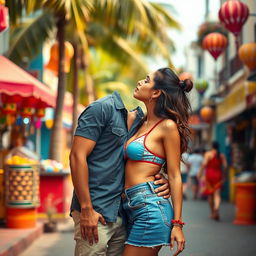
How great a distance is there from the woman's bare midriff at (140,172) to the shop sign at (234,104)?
47.0 feet

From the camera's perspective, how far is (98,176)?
413 centimetres

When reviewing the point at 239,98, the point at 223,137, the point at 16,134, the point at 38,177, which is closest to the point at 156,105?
the point at 38,177

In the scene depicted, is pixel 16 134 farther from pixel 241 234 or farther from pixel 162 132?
pixel 162 132

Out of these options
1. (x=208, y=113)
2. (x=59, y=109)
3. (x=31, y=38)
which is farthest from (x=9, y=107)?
(x=208, y=113)

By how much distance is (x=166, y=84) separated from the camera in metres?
4.27

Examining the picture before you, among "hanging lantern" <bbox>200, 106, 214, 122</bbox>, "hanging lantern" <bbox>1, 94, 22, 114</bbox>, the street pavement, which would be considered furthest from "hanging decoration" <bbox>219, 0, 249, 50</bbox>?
"hanging lantern" <bbox>200, 106, 214, 122</bbox>

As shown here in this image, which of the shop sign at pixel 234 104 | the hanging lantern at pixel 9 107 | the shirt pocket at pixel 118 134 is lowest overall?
the shirt pocket at pixel 118 134

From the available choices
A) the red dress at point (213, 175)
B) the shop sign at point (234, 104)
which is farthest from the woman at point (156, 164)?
the shop sign at point (234, 104)

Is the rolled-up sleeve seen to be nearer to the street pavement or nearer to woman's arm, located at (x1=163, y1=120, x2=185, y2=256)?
woman's arm, located at (x1=163, y1=120, x2=185, y2=256)

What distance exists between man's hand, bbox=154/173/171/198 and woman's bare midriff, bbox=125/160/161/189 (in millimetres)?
34

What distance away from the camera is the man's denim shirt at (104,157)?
4.10 m

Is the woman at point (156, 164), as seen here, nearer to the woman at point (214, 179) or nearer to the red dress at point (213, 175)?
the woman at point (214, 179)

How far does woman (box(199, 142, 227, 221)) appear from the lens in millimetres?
15055

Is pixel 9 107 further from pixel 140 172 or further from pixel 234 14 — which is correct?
pixel 140 172
